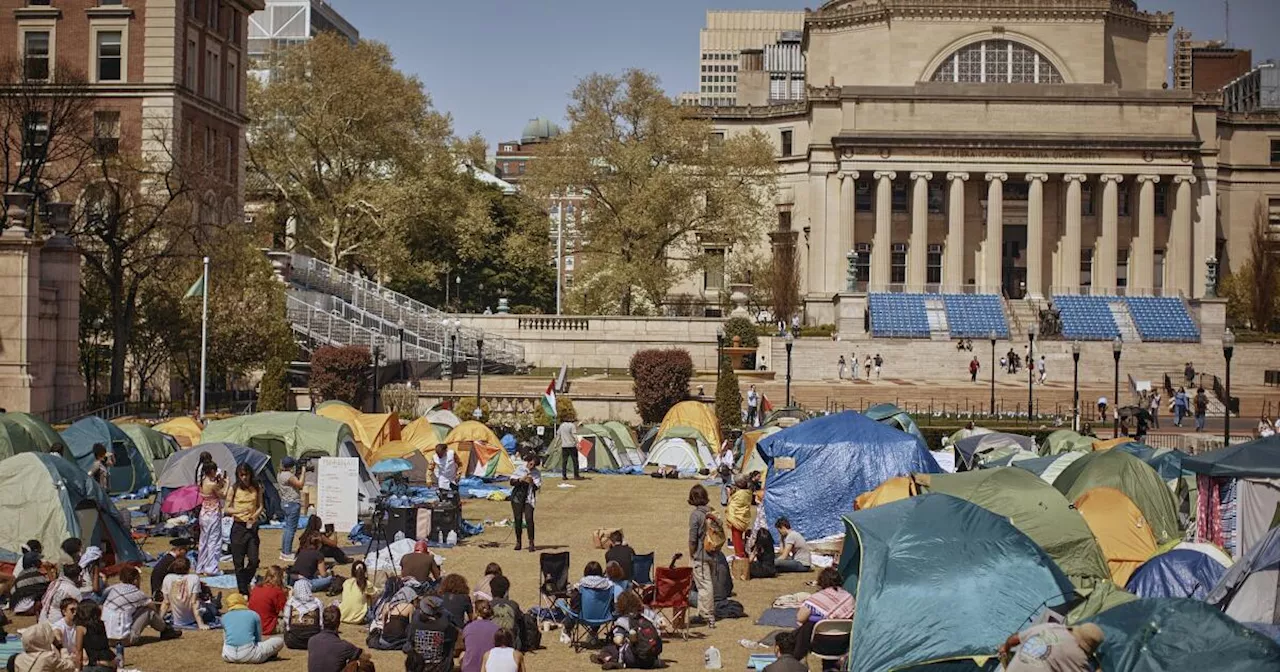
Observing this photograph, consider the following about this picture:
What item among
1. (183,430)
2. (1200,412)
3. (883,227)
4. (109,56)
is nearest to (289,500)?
(183,430)

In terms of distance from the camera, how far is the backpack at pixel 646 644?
18875 millimetres

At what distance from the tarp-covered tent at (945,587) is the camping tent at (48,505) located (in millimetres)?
11645

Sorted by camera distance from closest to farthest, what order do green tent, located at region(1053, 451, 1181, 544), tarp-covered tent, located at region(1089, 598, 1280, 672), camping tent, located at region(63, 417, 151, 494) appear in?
1. tarp-covered tent, located at region(1089, 598, 1280, 672)
2. green tent, located at region(1053, 451, 1181, 544)
3. camping tent, located at region(63, 417, 151, 494)

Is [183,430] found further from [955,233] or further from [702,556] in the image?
[955,233]

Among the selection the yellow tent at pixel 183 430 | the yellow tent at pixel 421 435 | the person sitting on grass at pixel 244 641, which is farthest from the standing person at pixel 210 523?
the yellow tent at pixel 421 435

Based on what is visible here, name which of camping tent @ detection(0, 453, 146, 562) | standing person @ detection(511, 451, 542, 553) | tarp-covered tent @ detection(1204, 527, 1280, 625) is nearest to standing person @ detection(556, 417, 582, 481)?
standing person @ detection(511, 451, 542, 553)

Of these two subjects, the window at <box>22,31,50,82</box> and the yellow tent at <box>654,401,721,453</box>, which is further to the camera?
the window at <box>22,31,50,82</box>

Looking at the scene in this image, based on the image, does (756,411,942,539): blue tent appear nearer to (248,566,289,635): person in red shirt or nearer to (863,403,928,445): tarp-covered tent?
(863,403,928,445): tarp-covered tent

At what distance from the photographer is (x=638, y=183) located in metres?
77.6

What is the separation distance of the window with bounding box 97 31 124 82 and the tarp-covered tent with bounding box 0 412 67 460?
33787mm

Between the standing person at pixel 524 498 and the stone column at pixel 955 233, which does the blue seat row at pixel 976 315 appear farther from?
the standing person at pixel 524 498

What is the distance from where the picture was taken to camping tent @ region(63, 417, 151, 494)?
108 feet

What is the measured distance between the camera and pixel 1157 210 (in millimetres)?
88312

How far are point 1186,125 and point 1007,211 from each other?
1026cm
